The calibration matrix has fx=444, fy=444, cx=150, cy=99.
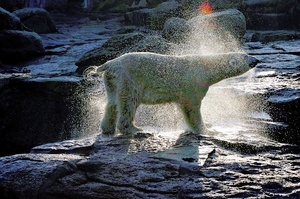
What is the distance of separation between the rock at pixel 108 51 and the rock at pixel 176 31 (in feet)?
7.01

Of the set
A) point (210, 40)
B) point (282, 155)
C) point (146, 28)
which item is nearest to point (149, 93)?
point (282, 155)

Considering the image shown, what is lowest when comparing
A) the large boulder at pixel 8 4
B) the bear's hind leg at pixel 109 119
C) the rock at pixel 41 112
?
the rock at pixel 41 112

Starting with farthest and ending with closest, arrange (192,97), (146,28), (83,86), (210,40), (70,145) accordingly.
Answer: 1. (146,28)
2. (210,40)
3. (83,86)
4. (192,97)
5. (70,145)

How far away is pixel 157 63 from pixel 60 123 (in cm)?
381

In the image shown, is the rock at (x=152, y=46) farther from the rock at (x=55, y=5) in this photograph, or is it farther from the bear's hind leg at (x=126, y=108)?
the rock at (x=55, y=5)

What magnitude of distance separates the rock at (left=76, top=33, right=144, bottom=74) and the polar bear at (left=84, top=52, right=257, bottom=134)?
5356mm

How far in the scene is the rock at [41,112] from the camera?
8625 mm

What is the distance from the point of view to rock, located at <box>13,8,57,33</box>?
18812 millimetres

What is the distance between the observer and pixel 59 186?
4.26 metres

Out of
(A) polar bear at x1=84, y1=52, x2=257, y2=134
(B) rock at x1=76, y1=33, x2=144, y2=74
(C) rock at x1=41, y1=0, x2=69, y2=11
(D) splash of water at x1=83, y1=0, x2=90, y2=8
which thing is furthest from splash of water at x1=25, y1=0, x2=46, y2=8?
(A) polar bear at x1=84, y1=52, x2=257, y2=134

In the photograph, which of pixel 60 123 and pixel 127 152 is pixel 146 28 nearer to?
pixel 60 123

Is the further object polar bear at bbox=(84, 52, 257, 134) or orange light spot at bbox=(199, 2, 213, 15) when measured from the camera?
orange light spot at bbox=(199, 2, 213, 15)

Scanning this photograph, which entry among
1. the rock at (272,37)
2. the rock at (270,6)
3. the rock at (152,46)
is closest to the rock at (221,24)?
the rock at (272,37)

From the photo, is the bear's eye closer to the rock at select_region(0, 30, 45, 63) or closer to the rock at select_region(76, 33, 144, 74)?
the rock at select_region(76, 33, 144, 74)
